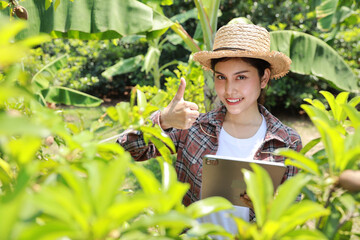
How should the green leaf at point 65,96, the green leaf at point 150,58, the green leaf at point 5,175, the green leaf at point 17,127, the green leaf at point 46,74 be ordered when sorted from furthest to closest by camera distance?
the green leaf at point 150,58, the green leaf at point 65,96, the green leaf at point 46,74, the green leaf at point 5,175, the green leaf at point 17,127

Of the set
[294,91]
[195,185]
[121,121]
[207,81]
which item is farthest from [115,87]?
[121,121]

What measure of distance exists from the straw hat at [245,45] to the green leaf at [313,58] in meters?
1.59

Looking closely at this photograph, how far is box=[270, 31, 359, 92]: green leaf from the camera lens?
9.78ft

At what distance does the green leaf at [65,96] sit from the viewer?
161 inches

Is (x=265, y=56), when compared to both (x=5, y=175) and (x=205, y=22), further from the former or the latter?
(x=205, y=22)

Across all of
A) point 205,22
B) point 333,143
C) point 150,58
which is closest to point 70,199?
point 333,143

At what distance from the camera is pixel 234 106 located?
131cm

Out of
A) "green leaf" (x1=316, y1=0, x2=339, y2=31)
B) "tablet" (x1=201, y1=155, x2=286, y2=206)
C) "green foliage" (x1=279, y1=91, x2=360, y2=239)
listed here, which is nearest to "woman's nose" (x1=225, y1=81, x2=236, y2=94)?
"tablet" (x1=201, y1=155, x2=286, y2=206)

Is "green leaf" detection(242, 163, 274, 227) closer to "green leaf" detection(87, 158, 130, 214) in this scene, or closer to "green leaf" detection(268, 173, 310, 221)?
"green leaf" detection(268, 173, 310, 221)

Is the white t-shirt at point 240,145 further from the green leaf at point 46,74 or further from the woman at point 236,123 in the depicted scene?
the green leaf at point 46,74

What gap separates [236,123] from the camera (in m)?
1.45

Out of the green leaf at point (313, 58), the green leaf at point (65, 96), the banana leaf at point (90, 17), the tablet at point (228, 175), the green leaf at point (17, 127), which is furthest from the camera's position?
the green leaf at point (65, 96)

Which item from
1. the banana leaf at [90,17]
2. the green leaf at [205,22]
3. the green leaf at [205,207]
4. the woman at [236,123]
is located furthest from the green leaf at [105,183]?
the green leaf at [205,22]

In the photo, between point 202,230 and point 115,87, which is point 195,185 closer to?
point 202,230
